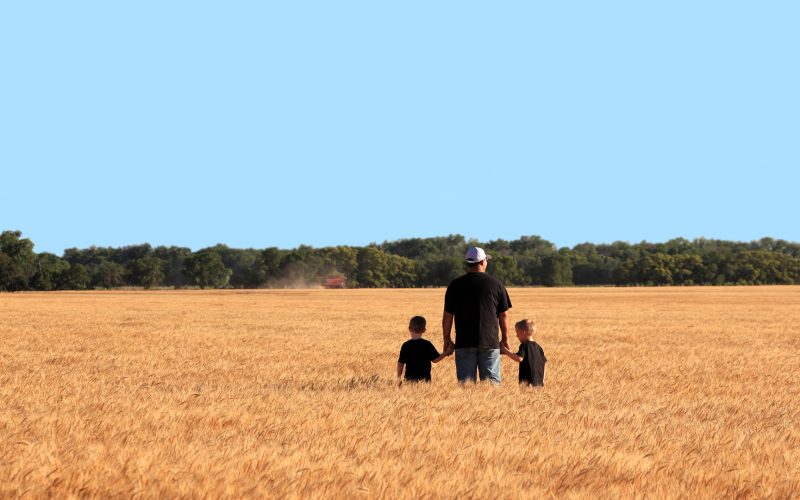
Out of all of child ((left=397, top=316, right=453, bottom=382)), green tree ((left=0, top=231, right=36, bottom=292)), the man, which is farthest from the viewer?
green tree ((left=0, top=231, right=36, bottom=292))

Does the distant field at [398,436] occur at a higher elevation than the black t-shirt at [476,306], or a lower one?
lower

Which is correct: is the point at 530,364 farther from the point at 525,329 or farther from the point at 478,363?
the point at 478,363

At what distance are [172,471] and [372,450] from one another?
1.60m

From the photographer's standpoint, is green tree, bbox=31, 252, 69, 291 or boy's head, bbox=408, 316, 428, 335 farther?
green tree, bbox=31, 252, 69, 291

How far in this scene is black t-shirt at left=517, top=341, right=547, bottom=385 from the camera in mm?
11766

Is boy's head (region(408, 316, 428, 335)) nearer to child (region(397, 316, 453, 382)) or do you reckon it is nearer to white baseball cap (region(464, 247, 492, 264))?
child (region(397, 316, 453, 382))

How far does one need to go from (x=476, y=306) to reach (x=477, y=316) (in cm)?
12

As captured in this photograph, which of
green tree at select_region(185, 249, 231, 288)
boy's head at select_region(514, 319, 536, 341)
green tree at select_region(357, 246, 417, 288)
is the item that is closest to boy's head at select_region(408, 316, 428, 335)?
boy's head at select_region(514, 319, 536, 341)

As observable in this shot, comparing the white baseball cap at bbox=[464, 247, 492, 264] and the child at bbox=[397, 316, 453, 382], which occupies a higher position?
the white baseball cap at bbox=[464, 247, 492, 264]

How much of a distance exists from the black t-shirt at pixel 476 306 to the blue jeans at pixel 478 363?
5.1 inches

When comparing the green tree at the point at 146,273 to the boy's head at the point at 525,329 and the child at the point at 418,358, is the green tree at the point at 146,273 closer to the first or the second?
the child at the point at 418,358

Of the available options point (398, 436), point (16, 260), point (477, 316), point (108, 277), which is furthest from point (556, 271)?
point (398, 436)

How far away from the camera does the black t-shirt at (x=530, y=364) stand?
11.8m

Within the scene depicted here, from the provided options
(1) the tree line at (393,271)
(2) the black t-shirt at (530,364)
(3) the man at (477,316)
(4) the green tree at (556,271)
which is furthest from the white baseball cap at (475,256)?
(4) the green tree at (556,271)
